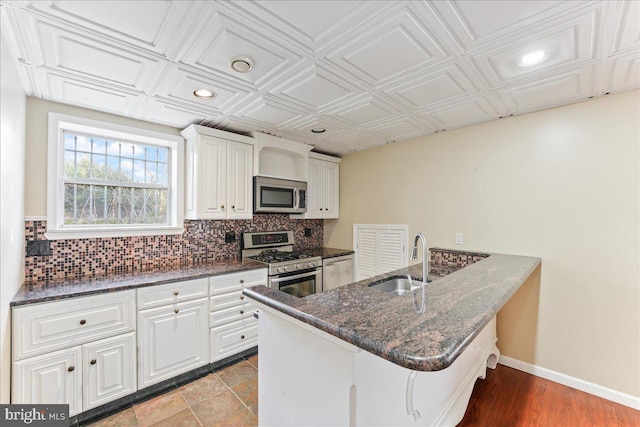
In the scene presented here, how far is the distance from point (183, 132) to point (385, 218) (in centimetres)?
257

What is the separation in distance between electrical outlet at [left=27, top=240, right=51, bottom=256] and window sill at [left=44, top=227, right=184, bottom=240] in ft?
0.17

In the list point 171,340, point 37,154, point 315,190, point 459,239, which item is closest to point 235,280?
point 171,340

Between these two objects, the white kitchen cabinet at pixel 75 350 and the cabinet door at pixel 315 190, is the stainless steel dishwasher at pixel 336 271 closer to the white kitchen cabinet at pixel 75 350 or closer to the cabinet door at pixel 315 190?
the cabinet door at pixel 315 190

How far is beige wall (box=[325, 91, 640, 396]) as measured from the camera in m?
2.07

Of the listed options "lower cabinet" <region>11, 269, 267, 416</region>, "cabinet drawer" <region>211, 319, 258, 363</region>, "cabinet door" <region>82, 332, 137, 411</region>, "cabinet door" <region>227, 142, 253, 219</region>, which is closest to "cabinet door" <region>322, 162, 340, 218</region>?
"cabinet door" <region>227, 142, 253, 219</region>

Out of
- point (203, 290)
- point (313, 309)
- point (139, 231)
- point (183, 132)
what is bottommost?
point (203, 290)

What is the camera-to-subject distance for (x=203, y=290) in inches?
97.2

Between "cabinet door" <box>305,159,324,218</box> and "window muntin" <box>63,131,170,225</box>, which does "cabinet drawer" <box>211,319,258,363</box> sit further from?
"cabinet door" <box>305,159,324,218</box>

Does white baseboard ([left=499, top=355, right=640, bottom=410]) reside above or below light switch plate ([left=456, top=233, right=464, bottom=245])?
below

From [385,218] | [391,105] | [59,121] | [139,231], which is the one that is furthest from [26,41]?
[385,218]

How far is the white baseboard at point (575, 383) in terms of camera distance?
2.05m

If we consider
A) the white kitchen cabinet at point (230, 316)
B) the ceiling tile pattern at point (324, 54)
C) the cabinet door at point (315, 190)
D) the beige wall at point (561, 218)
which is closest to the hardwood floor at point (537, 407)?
the beige wall at point (561, 218)

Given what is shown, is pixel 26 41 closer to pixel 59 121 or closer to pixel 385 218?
pixel 59 121

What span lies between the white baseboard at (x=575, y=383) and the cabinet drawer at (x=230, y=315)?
2511 millimetres
